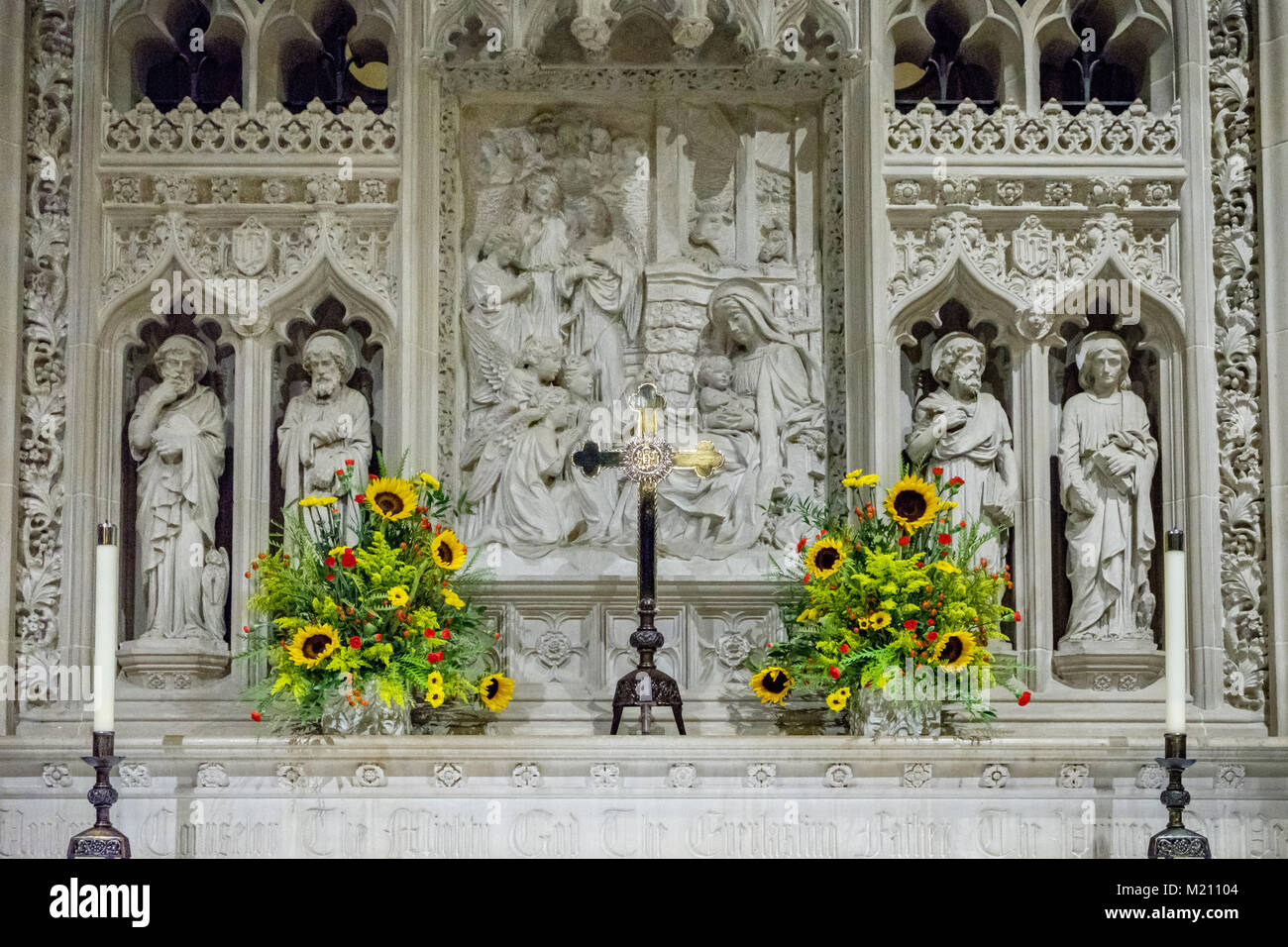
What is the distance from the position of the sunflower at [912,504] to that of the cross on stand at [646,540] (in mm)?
806

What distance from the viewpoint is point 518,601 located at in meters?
7.53

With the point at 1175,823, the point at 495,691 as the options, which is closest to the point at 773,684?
the point at 495,691

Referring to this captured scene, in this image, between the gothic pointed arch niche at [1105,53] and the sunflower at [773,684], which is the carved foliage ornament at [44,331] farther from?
the gothic pointed arch niche at [1105,53]

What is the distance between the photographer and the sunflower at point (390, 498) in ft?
22.3

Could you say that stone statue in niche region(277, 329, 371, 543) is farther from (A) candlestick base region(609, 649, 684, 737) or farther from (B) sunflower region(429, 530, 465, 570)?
(A) candlestick base region(609, 649, 684, 737)

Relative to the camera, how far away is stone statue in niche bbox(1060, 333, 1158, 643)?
7344 mm

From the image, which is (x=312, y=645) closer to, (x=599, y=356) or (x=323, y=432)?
(x=323, y=432)

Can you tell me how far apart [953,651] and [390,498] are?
202 cm

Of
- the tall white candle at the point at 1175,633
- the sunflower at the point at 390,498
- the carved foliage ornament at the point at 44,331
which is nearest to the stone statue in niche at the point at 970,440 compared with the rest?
the tall white candle at the point at 1175,633

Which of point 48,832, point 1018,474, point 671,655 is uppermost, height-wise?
point 1018,474

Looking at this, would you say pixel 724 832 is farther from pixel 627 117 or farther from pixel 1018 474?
pixel 627 117
